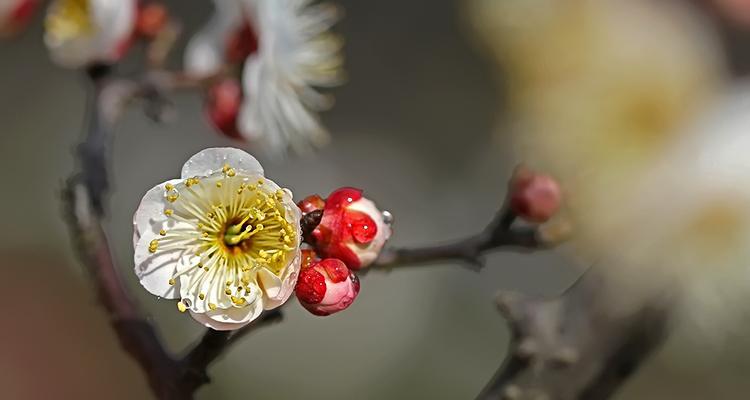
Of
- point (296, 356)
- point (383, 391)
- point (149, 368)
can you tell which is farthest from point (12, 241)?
point (149, 368)

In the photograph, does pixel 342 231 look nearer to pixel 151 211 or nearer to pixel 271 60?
pixel 151 211

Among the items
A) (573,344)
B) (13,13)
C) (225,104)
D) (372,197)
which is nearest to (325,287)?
(573,344)

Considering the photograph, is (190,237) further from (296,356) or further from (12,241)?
(12,241)


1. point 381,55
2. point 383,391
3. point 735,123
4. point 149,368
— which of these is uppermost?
point 735,123

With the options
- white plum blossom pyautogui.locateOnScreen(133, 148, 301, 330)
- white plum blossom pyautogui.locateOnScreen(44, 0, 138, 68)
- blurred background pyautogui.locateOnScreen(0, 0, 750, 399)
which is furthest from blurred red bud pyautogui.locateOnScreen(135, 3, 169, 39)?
blurred background pyautogui.locateOnScreen(0, 0, 750, 399)

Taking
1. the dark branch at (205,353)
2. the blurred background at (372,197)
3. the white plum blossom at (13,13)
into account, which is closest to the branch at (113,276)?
the dark branch at (205,353)

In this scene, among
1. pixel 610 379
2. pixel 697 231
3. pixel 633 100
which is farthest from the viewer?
pixel 633 100
